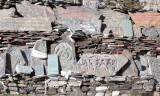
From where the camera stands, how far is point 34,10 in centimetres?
983

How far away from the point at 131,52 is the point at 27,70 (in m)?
3.29

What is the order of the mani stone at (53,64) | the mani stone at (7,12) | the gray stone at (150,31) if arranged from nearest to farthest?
the mani stone at (53,64)
the mani stone at (7,12)
the gray stone at (150,31)

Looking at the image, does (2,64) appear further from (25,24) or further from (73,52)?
(73,52)

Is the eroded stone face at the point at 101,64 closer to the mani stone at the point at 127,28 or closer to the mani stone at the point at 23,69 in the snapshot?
the mani stone at the point at 23,69

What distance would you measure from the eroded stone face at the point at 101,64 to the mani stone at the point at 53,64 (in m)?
0.67

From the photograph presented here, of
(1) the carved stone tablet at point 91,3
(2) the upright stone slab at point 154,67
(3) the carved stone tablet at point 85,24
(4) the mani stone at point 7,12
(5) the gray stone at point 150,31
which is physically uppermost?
(1) the carved stone tablet at point 91,3

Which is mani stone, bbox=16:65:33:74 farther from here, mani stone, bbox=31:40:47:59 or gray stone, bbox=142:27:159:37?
gray stone, bbox=142:27:159:37

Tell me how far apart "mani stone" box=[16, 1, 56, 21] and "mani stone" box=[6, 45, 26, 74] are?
209 cm

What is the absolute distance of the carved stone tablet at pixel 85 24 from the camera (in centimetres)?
952

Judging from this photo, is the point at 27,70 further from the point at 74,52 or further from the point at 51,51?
the point at 74,52

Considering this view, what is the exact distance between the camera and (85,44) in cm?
834

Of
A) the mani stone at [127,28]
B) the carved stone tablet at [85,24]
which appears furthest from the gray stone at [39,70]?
the mani stone at [127,28]

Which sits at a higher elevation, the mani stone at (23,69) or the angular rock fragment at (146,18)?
the angular rock fragment at (146,18)

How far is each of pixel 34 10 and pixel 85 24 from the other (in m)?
2.00
